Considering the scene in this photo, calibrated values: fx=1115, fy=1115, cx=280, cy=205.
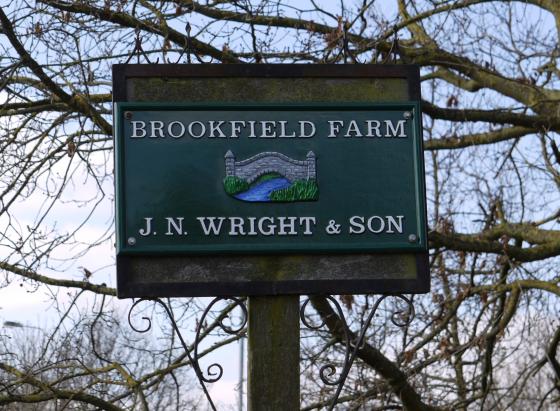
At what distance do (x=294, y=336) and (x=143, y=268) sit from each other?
72 cm

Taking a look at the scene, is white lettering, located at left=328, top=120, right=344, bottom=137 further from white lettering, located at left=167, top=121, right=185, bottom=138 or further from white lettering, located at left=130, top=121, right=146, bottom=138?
white lettering, located at left=130, top=121, right=146, bottom=138

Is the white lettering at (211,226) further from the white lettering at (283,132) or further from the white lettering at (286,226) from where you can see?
the white lettering at (283,132)

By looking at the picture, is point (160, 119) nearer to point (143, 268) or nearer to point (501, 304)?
point (143, 268)

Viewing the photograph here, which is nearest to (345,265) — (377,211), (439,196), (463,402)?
(377,211)

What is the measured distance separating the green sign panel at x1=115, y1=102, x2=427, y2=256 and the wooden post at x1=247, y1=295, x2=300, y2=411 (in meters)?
0.28

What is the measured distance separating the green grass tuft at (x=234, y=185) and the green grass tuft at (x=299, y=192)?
123 millimetres

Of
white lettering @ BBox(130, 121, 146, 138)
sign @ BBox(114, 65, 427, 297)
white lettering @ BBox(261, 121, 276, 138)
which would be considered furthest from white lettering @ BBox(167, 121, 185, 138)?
white lettering @ BBox(261, 121, 276, 138)

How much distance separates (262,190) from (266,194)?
0.08 feet

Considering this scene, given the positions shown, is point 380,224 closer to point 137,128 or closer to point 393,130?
point 393,130

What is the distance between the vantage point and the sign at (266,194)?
15.4 feet

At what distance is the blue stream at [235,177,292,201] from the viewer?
15.5 ft

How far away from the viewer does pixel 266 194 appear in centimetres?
474

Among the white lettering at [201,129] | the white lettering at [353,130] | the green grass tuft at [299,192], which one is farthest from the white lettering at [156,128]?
the white lettering at [353,130]

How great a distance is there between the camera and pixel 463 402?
981 cm
